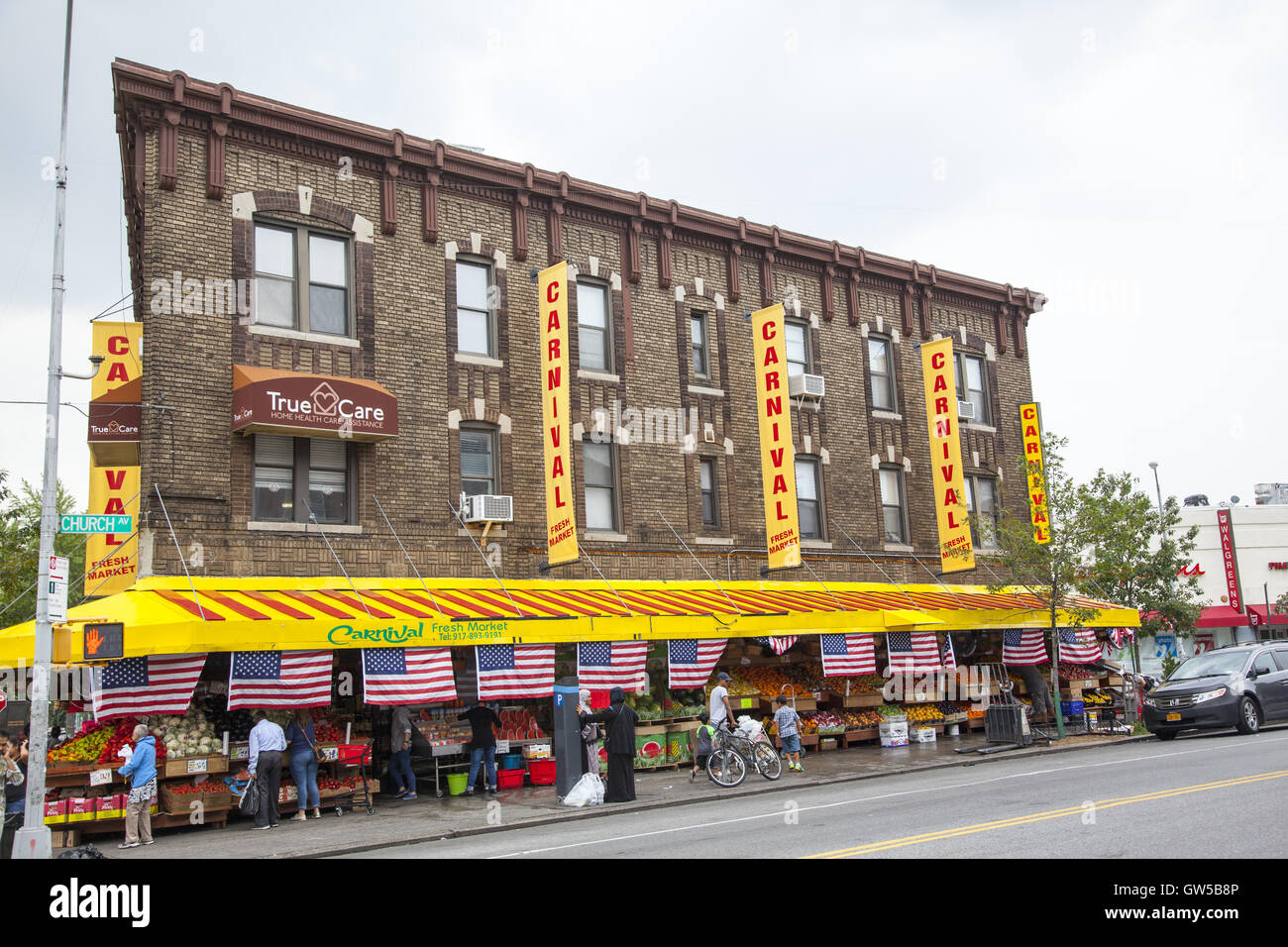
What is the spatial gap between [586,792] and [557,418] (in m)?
6.73

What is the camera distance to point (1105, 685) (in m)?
29.3

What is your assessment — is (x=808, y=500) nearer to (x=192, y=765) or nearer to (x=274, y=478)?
(x=274, y=478)

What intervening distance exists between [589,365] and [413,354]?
412cm

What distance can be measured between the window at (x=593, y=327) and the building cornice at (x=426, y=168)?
1690mm

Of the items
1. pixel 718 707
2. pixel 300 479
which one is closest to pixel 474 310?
pixel 300 479

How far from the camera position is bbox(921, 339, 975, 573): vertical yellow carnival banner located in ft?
83.8

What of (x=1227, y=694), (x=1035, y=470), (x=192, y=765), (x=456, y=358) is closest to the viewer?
(x=192, y=765)

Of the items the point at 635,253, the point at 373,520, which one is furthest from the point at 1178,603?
the point at 373,520

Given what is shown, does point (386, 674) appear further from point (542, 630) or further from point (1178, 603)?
point (1178, 603)

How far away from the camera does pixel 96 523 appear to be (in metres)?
13.2

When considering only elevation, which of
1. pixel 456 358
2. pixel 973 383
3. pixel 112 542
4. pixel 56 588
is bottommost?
pixel 56 588

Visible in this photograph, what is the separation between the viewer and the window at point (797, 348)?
85.0 feet

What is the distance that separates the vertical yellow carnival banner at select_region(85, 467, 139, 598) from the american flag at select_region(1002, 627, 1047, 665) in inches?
756

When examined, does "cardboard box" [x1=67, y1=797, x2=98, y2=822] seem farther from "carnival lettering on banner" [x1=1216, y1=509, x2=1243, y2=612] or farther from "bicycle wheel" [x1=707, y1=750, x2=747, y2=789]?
"carnival lettering on banner" [x1=1216, y1=509, x2=1243, y2=612]
